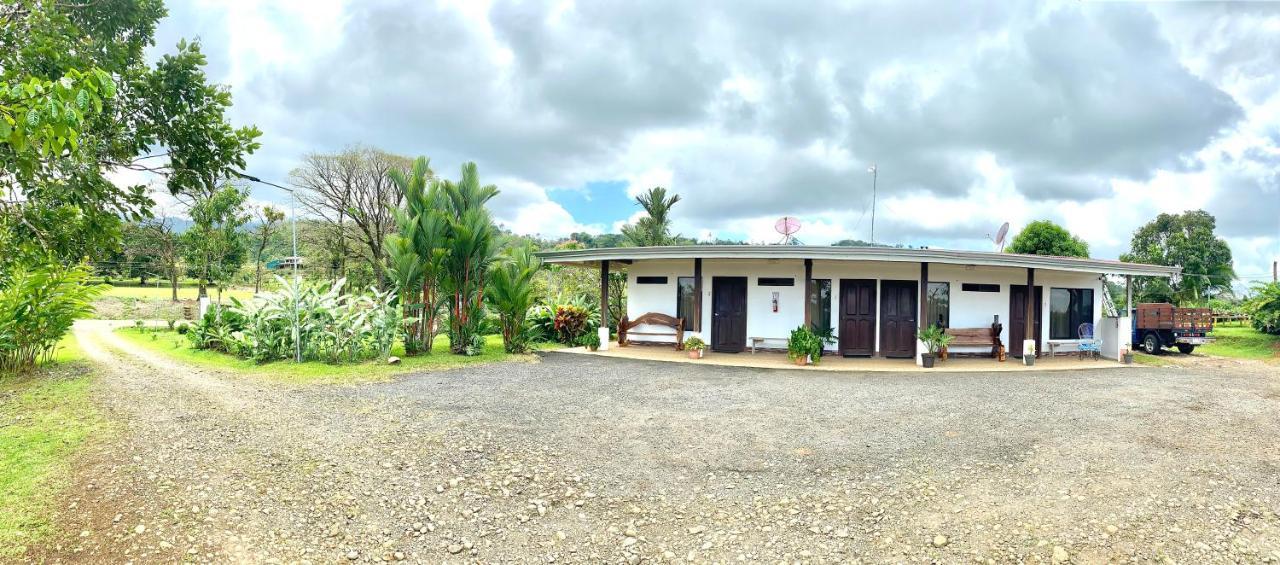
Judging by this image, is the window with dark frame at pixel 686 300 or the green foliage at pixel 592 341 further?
the window with dark frame at pixel 686 300

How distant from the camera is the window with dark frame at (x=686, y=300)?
41.0 ft

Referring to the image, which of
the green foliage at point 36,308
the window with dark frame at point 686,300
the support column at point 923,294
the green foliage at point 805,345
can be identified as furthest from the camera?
the window with dark frame at point 686,300

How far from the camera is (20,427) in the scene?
16.6ft

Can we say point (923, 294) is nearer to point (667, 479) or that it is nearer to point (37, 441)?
point (667, 479)

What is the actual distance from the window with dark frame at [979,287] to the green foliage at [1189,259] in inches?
729

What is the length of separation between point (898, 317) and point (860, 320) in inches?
30.4

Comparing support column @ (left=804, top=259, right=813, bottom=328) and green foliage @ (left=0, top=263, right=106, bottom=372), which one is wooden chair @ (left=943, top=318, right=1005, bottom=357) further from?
green foliage @ (left=0, top=263, right=106, bottom=372)

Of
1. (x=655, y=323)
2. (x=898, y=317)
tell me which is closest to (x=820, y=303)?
(x=898, y=317)

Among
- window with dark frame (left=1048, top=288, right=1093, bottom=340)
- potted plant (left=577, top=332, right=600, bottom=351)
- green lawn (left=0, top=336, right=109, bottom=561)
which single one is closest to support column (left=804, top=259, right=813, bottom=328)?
potted plant (left=577, top=332, right=600, bottom=351)

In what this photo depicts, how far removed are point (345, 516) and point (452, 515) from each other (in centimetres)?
64

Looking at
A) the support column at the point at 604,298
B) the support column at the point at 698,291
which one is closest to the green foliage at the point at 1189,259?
the support column at the point at 698,291

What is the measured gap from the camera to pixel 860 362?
10727mm

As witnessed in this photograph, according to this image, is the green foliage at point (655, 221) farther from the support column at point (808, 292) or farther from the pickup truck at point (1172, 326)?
the pickup truck at point (1172, 326)

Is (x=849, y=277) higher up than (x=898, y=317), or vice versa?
(x=849, y=277)
